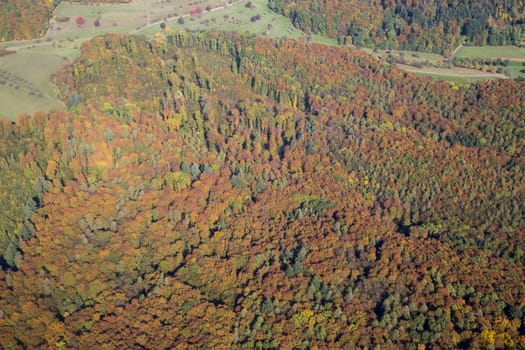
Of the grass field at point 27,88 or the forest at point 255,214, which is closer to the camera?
the forest at point 255,214

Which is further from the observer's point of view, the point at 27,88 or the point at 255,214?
the point at 27,88

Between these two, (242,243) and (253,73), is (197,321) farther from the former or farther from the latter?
(253,73)

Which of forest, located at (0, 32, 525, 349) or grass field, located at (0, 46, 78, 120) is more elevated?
grass field, located at (0, 46, 78, 120)

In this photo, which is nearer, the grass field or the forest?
the forest

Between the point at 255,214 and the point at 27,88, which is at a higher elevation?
the point at 27,88

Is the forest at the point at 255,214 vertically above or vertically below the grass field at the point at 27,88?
below
